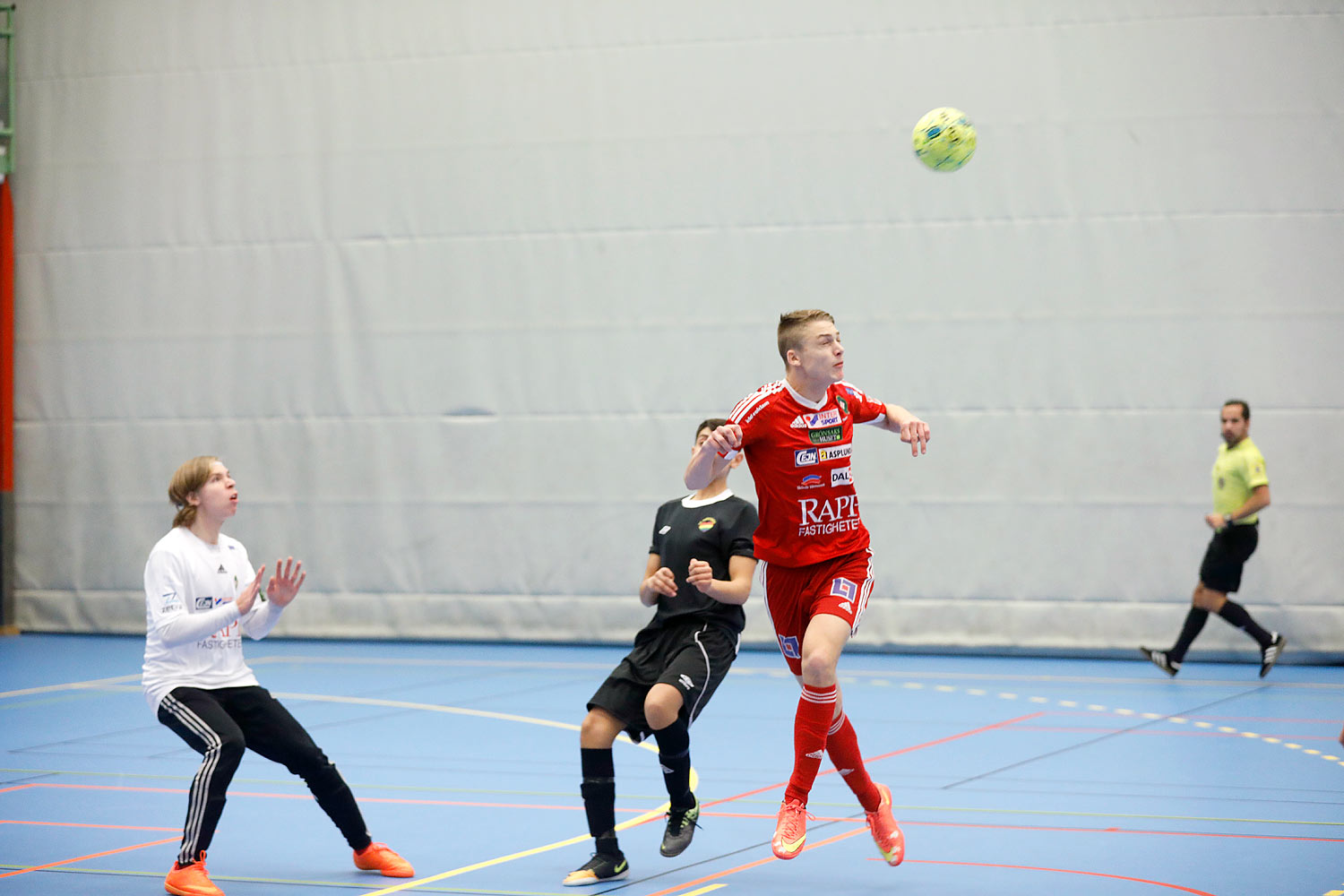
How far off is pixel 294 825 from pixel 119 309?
10.7 metres

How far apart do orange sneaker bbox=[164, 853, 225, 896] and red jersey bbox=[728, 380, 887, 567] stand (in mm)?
2631

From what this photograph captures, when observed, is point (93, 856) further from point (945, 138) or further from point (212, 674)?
point (945, 138)

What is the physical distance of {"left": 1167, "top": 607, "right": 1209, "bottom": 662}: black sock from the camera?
493 inches

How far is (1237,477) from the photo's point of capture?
12375 millimetres

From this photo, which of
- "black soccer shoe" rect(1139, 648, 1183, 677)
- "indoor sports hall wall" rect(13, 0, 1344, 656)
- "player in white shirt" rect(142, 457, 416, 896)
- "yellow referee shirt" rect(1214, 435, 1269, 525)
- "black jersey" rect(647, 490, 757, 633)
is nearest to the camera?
"player in white shirt" rect(142, 457, 416, 896)

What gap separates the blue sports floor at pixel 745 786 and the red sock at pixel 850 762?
317 mm

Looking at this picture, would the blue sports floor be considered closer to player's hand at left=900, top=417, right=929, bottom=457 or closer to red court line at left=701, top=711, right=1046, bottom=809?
red court line at left=701, top=711, right=1046, bottom=809

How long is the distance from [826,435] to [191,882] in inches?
123

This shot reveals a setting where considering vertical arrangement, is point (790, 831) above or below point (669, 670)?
below

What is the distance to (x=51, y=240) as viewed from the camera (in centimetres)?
1688

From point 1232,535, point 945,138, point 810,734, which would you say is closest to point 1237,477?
point 1232,535

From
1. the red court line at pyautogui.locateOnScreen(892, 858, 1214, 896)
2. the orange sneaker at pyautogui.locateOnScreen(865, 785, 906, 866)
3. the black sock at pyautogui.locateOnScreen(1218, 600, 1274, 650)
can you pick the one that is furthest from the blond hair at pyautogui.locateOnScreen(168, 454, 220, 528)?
the black sock at pyautogui.locateOnScreen(1218, 600, 1274, 650)

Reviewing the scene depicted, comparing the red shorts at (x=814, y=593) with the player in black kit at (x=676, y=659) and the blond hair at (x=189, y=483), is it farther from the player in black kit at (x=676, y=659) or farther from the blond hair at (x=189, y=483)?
the blond hair at (x=189, y=483)

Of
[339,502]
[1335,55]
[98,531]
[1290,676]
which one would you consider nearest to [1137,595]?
[1290,676]
